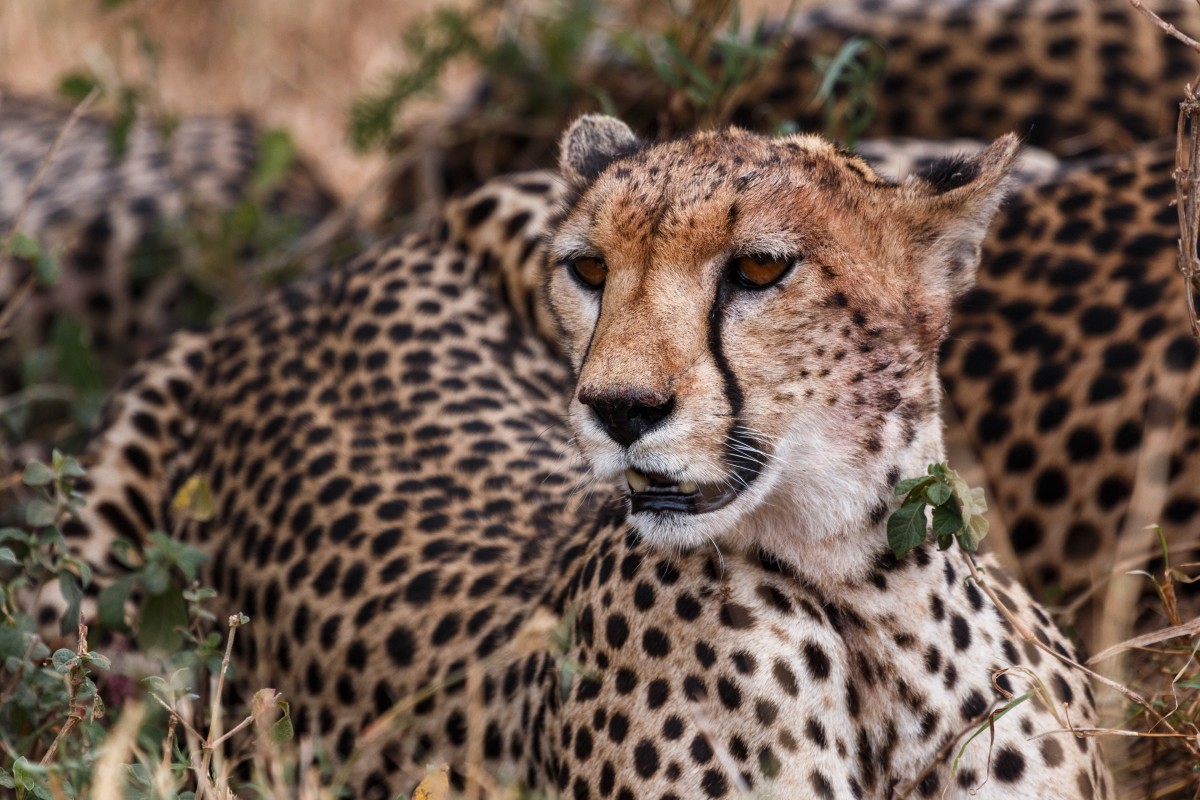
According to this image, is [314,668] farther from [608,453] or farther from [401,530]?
[608,453]

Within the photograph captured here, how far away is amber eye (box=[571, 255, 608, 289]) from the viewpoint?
232 cm

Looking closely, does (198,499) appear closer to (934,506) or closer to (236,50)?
(934,506)

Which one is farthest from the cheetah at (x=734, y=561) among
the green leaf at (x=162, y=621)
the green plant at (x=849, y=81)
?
the green plant at (x=849, y=81)

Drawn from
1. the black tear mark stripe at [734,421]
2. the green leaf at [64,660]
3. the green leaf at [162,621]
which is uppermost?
the black tear mark stripe at [734,421]

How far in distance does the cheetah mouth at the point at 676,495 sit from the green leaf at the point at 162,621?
997mm

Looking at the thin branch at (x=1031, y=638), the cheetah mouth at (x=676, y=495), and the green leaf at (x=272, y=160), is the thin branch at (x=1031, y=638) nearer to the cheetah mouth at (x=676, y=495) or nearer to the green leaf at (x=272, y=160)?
the cheetah mouth at (x=676, y=495)

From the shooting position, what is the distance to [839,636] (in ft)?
7.71

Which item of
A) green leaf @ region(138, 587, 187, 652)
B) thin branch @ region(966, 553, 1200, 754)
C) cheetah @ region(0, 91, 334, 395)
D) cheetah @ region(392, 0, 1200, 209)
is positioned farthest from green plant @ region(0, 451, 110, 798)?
cheetah @ region(392, 0, 1200, 209)

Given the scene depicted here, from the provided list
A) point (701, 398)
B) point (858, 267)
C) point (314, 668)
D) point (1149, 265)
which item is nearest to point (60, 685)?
point (314, 668)

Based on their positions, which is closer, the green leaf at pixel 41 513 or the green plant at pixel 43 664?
the green plant at pixel 43 664

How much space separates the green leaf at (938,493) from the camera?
220 cm

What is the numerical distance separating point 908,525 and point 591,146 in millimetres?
792

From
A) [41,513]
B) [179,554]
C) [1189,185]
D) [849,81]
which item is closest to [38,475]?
[41,513]

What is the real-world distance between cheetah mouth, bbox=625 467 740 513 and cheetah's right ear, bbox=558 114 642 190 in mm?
556
